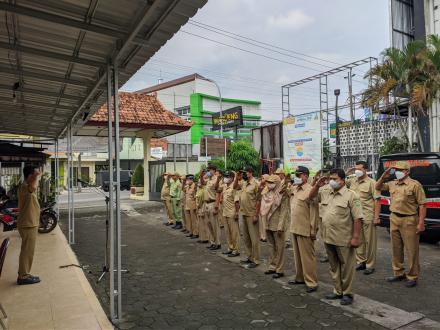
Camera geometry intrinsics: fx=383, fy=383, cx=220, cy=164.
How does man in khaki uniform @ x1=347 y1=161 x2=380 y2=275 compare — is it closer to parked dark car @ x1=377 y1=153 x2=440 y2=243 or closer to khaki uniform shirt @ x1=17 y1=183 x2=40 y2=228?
parked dark car @ x1=377 y1=153 x2=440 y2=243

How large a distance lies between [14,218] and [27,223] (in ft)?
12.0

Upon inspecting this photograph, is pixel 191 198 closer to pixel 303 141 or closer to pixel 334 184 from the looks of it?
pixel 334 184

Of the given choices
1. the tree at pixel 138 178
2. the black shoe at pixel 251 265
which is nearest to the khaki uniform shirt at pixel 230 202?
the black shoe at pixel 251 265

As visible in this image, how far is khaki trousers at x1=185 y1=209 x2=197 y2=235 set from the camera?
32.8 ft

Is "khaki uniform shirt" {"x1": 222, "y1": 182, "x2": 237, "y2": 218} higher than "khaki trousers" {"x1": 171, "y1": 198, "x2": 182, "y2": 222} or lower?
higher

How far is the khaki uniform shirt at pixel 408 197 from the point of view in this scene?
18.2 ft

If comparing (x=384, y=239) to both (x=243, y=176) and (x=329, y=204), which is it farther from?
(x=329, y=204)

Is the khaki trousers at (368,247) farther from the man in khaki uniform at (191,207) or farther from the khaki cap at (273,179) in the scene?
the man in khaki uniform at (191,207)

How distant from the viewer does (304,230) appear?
17.8 ft

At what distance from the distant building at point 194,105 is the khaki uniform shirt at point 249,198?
30678 millimetres

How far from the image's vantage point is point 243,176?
7.71m

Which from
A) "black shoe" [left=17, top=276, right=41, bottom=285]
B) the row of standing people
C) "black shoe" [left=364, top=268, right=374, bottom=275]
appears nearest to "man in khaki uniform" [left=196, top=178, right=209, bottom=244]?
the row of standing people

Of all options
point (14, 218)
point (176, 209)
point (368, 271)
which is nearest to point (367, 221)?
point (368, 271)

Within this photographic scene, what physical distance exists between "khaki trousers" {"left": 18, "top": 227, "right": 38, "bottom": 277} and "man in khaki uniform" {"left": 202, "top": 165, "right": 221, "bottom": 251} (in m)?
3.88
